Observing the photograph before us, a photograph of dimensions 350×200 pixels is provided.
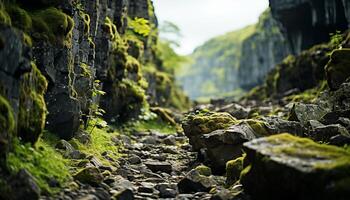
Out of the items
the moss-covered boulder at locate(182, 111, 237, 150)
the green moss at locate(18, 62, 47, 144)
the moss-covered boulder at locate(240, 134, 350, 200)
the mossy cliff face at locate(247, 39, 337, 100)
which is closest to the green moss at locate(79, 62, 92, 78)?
the moss-covered boulder at locate(182, 111, 237, 150)

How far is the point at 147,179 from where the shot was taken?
42.8 feet

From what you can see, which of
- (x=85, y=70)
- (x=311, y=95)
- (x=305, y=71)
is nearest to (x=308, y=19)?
(x=305, y=71)

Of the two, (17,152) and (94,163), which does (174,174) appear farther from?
(17,152)

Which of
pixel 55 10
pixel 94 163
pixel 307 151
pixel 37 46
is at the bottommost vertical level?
pixel 94 163

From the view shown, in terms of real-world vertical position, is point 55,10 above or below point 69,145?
above

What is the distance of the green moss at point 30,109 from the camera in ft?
34.6

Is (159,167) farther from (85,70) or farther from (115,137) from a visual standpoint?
(115,137)

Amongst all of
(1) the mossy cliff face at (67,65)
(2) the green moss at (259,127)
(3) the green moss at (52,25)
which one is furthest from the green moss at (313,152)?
(3) the green moss at (52,25)

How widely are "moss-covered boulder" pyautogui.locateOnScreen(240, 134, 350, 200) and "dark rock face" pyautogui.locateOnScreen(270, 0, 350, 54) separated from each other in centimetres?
4189

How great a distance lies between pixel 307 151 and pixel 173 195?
4.27 metres

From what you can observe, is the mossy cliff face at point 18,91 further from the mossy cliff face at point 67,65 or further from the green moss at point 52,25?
the green moss at point 52,25

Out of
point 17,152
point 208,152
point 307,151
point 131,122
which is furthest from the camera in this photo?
point 131,122

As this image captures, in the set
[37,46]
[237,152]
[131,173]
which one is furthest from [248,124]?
Answer: [37,46]

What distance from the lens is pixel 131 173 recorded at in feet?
45.3
